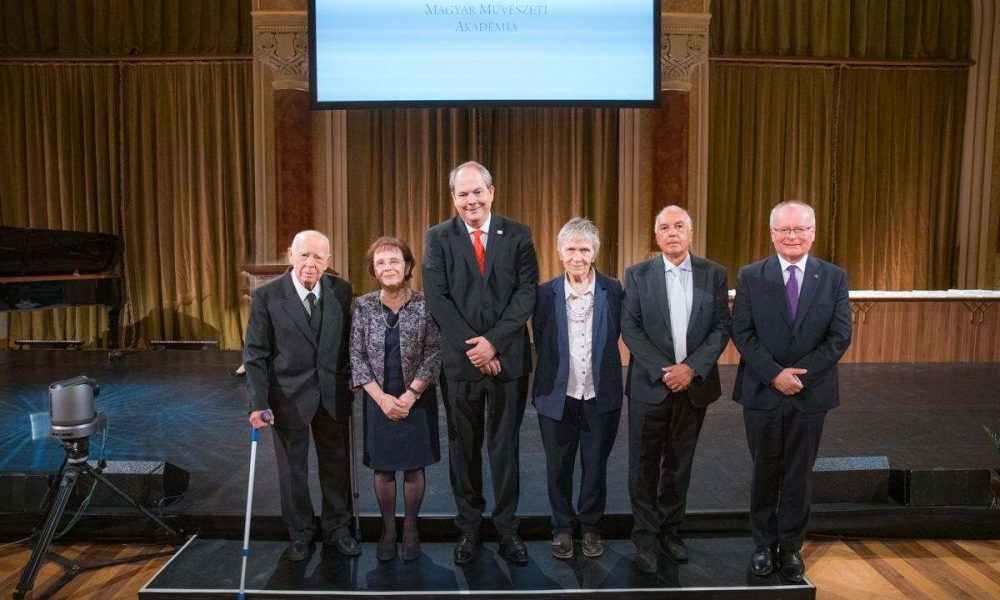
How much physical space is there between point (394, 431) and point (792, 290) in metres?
1.51

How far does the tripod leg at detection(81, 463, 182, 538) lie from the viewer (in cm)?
267

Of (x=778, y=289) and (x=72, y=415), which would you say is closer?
(x=778, y=289)

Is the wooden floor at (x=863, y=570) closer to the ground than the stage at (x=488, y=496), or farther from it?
closer to the ground

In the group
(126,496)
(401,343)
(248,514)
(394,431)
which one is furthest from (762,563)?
(126,496)

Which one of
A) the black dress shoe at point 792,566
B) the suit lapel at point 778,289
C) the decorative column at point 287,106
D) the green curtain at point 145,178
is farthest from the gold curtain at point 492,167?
the black dress shoe at point 792,566

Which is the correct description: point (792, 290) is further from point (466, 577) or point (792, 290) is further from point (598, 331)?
point (466, 577)

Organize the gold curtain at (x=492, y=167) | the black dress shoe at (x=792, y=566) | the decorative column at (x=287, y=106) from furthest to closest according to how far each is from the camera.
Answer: the gold curtain at (x=492, y=167) → the decorative column at (x=287, y=106) → the black dress shoe at (x=792, y=566)

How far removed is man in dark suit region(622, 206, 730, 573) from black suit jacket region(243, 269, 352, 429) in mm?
1085

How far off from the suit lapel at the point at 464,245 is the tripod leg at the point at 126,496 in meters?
1.59

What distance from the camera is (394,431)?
8.38ft

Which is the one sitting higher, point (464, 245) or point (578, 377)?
point (464, 245)

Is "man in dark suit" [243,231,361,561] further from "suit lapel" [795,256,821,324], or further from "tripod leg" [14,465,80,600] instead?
"suit lapel" [795,256,821,324]

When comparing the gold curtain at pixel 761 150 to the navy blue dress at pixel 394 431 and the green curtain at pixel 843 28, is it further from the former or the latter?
the navy blue dress at pixel 394 431

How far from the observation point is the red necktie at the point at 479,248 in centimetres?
255
